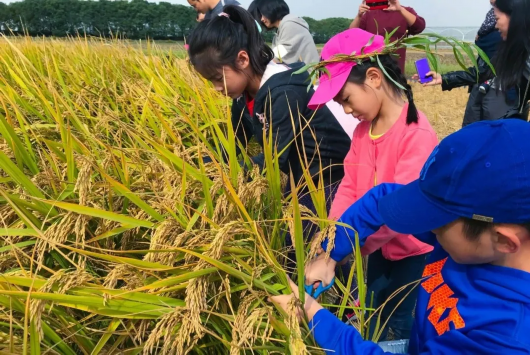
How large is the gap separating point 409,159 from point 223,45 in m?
0.85

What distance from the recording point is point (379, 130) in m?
1.31

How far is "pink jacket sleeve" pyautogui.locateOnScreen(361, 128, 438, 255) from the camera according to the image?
1.16 meters

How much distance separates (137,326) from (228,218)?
1.03 ft

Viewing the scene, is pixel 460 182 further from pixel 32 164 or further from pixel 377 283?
pixel 32 164

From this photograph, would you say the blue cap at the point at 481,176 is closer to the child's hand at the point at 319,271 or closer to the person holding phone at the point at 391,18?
the child's hand at the point at 319,271

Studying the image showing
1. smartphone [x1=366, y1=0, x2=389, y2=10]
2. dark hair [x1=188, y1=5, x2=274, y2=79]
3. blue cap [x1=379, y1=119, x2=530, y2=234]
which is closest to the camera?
blue cap [x1=379, y1=119, x2=530, y2=234]

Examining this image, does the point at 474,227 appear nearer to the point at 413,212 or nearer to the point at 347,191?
the point at 413,212

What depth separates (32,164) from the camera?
3.92ft

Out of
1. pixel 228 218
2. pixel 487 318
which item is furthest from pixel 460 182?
pixel 228 218

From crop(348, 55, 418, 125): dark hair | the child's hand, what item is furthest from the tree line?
the child's hand

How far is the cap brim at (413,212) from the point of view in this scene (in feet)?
2.36

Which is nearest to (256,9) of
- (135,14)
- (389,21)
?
(389,21)

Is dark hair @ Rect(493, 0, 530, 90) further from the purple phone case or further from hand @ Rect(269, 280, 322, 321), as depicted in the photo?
hand @ Rect(269, 280, 322, 321)

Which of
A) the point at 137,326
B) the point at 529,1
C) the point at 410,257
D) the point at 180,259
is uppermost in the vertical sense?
the point at 529,1
